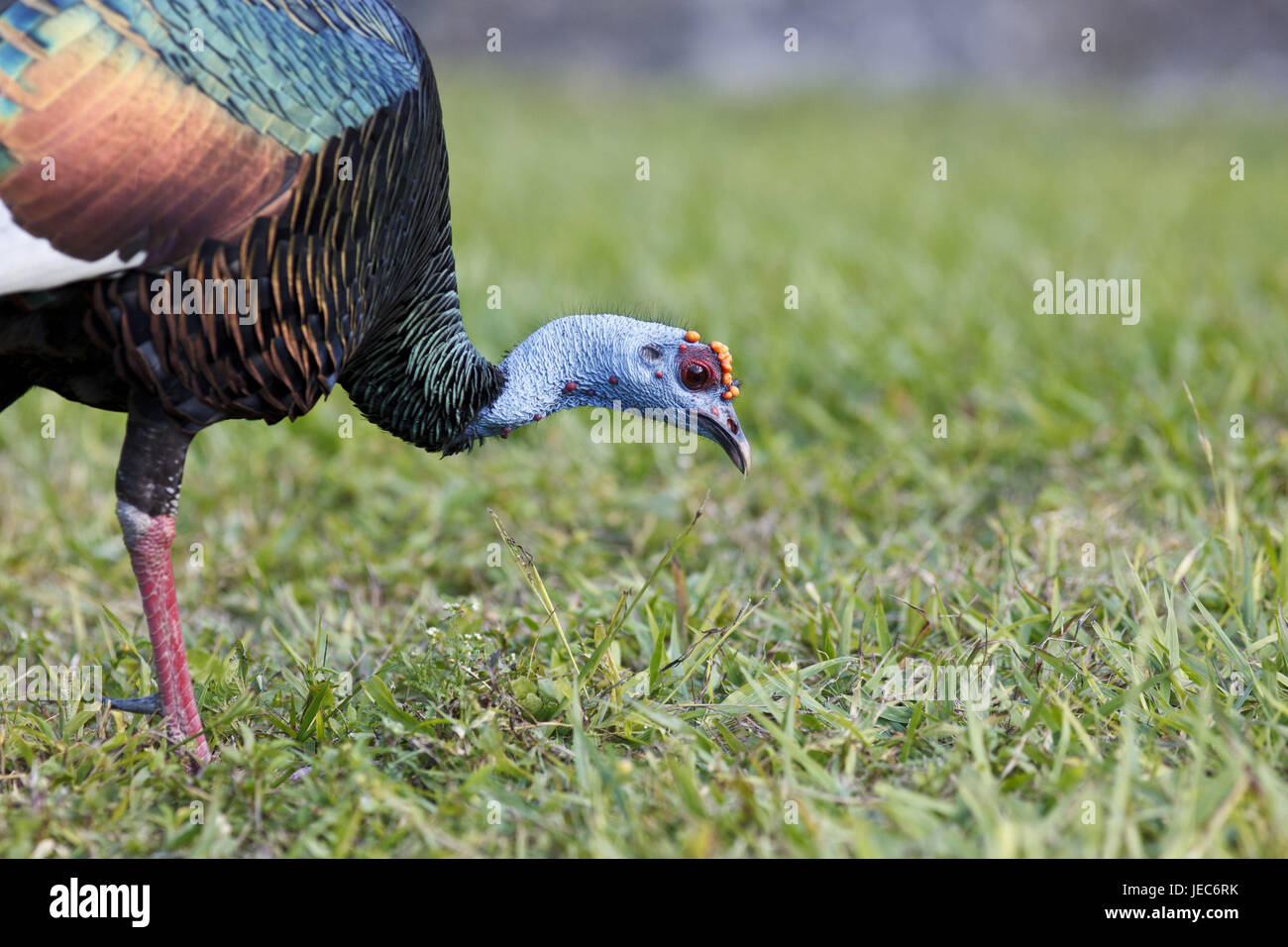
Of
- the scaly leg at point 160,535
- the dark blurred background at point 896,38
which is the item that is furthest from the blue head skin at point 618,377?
the dark blurred background at point 896,38

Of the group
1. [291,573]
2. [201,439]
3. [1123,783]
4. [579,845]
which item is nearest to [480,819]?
[579,845]

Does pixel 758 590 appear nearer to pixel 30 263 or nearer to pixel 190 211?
pixel 190 211

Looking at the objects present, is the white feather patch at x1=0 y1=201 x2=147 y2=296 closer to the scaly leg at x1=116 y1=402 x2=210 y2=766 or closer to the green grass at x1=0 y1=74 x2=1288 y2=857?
the scaly leg at x1=116 y1=402 x2=210 y2=766

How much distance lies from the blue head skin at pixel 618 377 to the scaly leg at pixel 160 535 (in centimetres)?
77

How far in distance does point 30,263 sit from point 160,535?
69 cm

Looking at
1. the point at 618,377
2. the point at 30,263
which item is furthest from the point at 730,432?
the point at 30,263

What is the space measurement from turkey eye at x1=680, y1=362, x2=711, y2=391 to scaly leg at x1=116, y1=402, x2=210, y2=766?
118cm

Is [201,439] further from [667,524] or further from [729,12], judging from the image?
[729,12]

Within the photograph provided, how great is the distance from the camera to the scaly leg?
277 centimetres

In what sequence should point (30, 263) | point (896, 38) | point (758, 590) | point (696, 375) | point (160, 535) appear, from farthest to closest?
point (896, 38) < point (758, 590) < point (696, 375) < point (160, 535) < point (30, 263)

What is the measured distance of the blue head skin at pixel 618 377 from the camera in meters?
3.18

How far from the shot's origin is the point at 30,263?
246 centimetres

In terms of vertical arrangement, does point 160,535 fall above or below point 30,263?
below

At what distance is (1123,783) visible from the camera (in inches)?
89.9
